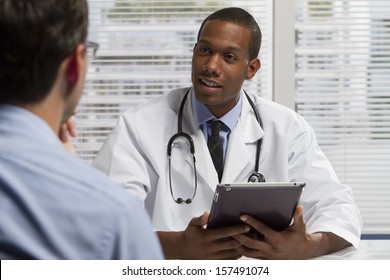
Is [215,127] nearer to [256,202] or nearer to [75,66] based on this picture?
[256,202]

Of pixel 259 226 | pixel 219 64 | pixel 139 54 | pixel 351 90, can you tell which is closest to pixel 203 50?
pixel 219 64

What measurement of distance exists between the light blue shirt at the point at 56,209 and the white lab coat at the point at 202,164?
1.10m

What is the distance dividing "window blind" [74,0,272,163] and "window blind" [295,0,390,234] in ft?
0.55

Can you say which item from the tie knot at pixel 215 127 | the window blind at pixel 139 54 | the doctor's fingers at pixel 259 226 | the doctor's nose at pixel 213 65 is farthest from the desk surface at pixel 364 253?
the window blind at pixel 139 54

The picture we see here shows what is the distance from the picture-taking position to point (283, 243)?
161cm

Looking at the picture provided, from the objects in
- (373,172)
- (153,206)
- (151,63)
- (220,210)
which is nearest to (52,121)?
(220,210)

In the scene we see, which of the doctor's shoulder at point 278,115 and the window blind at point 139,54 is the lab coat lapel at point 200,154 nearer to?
the doctor's shoulder at point 278,115

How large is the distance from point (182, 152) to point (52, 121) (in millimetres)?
1148

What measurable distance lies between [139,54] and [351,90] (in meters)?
0.89

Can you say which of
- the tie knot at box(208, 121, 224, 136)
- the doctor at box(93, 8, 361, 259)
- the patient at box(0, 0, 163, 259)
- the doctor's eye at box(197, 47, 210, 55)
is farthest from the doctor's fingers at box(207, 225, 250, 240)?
the patient at box(0, 0, 163, 259)

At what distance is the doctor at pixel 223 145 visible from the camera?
1.86 m

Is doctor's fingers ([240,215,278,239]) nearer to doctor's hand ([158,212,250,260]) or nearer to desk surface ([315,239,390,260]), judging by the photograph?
doctor's hand ([158,212,250,260])

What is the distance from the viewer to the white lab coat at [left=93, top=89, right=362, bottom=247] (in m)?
1.85
